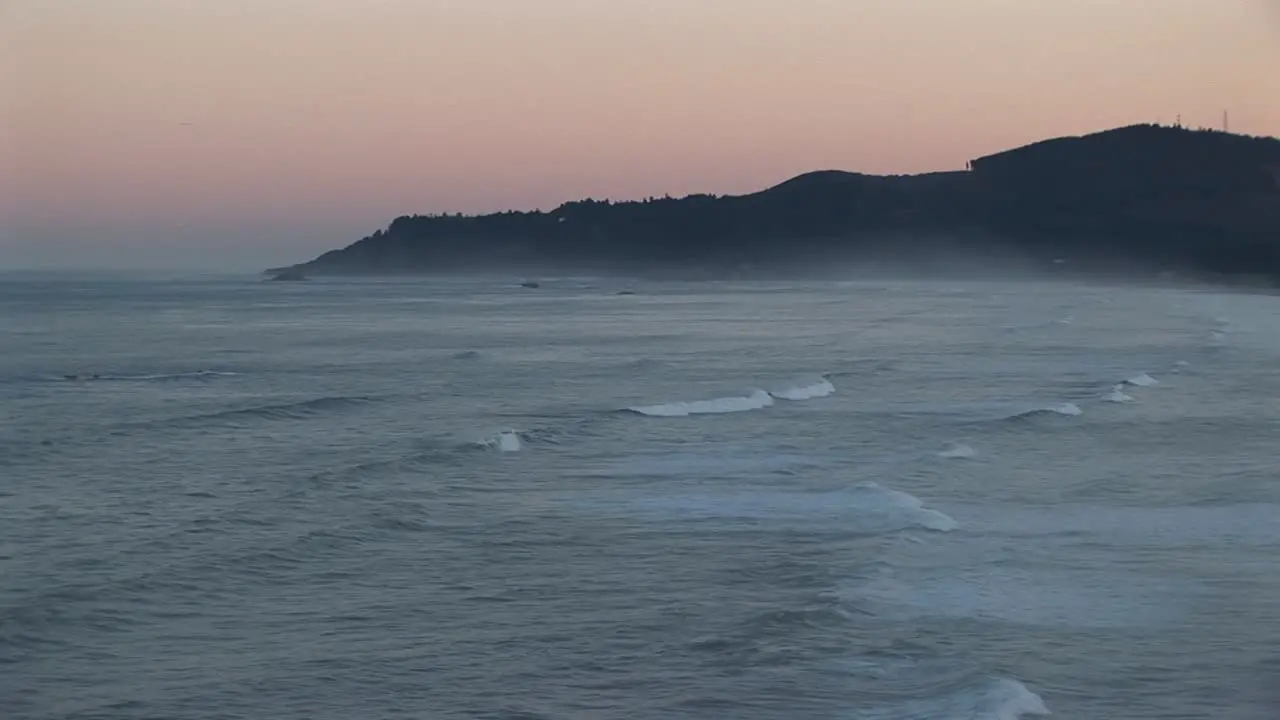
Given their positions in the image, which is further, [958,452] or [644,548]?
[958,452]

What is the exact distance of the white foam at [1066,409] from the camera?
88.3 ft

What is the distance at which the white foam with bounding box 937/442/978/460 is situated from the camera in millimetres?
21766

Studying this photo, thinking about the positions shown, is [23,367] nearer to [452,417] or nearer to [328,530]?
[452,417]

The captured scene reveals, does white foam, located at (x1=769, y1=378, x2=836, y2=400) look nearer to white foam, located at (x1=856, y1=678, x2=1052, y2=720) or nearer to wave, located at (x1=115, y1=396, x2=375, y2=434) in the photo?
wave, located at (x1=115, y1=396, x2=375, y2=434)

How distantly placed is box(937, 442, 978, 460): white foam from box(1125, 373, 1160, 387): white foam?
11.0m

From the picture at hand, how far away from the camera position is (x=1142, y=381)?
1302 inches

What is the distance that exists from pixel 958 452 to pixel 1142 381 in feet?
40.8

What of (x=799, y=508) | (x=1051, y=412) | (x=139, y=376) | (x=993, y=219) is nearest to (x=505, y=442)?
(x=799, y=508)

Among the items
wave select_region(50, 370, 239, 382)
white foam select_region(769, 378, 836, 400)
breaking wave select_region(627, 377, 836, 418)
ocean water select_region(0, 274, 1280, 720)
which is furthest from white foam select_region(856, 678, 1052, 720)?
wave select_region(50, 370, 239, 382)

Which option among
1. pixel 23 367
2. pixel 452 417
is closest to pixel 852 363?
pixel 452 417

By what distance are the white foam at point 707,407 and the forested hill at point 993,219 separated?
101199 millimetres

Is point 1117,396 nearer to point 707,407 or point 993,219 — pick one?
point 707,407

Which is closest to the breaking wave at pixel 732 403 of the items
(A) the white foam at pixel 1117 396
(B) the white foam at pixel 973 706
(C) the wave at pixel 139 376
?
(A) the white foam at pixel 1117 396

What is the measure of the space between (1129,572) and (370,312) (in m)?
69.2
